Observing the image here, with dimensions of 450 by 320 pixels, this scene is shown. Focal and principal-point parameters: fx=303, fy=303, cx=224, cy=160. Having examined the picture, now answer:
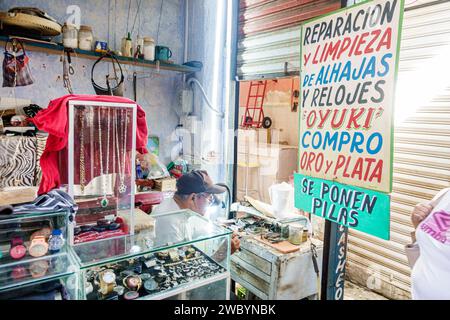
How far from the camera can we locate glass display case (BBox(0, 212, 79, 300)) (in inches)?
50.9

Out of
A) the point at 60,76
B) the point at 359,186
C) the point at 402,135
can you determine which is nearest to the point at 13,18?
the point at 60,76

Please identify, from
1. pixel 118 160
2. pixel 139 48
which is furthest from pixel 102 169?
pixel 139 48

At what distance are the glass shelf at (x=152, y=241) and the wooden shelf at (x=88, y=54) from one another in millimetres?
2456

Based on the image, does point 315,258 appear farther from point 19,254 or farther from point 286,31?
point 286,31

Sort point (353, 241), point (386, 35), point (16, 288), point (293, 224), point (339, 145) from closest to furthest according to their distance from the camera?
point (16, 288) → point (386, 35) → point (339, 145) → point (293, 224) → point (353, 241)

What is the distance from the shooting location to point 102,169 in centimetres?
186

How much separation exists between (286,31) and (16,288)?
3.13 metres

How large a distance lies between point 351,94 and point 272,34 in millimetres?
2024

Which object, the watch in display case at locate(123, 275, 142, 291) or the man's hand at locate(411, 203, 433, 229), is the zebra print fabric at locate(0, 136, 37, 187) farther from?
the man's hand at locate(411, 203, 433, 229)

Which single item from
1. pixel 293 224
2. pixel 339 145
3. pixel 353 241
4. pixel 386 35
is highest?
pixel 386 35

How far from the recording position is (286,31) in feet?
10.6

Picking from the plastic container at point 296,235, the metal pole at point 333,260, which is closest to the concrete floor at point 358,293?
the plastic container at point 296,235

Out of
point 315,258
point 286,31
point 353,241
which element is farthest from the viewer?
point 353,241

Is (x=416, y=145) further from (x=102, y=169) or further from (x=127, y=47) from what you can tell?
(x=127, y=47)
